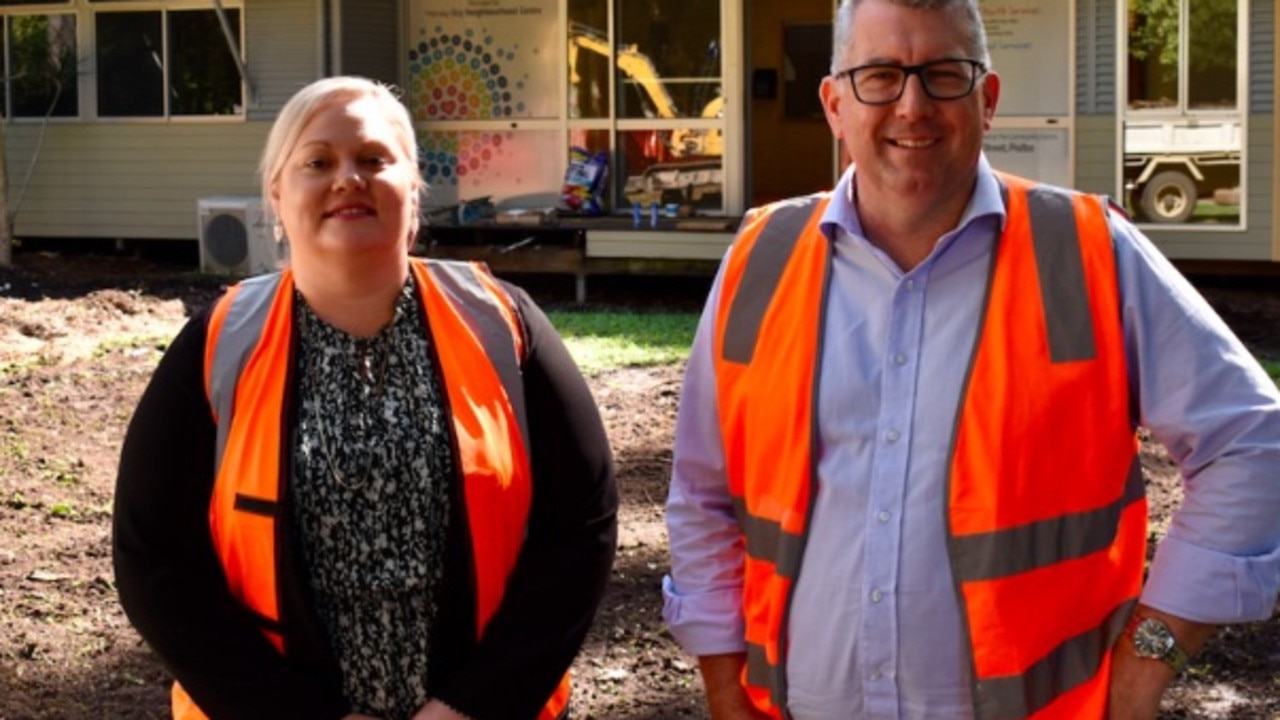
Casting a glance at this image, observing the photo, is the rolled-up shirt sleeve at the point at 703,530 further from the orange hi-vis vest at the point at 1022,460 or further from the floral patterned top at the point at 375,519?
the floral patterned top at the point at 375,519

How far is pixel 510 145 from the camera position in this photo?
18.6 metres

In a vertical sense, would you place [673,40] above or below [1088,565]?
above

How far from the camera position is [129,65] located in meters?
20.2

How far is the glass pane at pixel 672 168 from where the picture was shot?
1775 centimetres

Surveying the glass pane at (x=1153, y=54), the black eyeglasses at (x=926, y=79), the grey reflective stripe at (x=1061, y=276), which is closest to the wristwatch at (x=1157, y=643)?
the grey reflective stripe at (x=1061, y=276)

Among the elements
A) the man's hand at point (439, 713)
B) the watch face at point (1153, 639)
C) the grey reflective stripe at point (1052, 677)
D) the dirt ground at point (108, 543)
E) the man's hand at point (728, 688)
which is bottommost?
the dirt ground at point (108, 543)

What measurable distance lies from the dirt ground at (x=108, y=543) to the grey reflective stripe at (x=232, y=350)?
273 centimetres

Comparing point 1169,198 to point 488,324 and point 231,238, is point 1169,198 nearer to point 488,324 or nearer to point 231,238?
point 231,238

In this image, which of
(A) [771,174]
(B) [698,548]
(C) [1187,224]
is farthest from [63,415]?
(A) [771,174]

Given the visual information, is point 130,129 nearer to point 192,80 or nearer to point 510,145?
point 192,80

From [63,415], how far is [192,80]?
977 cm

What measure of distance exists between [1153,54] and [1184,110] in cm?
54

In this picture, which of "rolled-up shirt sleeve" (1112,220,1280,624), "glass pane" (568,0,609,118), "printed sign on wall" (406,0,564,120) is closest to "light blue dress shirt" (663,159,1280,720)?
"rolled-up shirt sleeve" (1112,220,1280,624)

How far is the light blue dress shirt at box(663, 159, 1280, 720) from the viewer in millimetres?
2850
